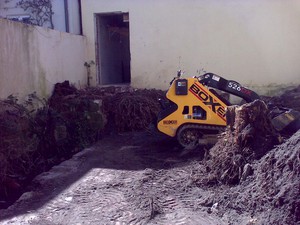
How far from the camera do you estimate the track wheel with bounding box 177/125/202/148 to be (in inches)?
290

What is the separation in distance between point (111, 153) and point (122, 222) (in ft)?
10.6

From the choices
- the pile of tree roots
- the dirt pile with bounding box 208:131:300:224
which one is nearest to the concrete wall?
the pile of tree roots

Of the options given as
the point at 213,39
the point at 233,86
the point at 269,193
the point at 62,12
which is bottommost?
the point at 269,193

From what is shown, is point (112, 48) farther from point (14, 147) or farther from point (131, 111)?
point (14, 147)

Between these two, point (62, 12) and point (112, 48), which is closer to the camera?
point (62, 12)

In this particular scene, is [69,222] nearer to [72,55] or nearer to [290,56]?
[72,55]

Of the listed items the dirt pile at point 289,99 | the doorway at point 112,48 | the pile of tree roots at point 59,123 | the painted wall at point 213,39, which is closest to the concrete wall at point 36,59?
the pile of tree roots at point 59,123

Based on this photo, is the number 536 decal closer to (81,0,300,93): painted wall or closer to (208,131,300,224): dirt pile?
(208,131,300,224): dirt pile

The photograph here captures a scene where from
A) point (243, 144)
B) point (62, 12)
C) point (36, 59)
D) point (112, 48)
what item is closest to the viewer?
point (243, 144)

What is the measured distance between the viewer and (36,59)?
28.2ft

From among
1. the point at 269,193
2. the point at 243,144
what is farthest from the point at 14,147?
the point at 269,193

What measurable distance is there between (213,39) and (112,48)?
12.5ft

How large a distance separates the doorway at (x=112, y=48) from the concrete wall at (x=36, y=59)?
2.60 feet

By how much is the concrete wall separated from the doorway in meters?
0.79
